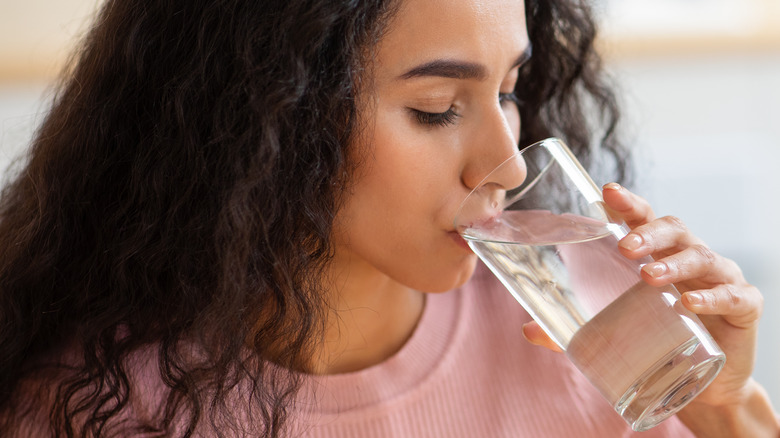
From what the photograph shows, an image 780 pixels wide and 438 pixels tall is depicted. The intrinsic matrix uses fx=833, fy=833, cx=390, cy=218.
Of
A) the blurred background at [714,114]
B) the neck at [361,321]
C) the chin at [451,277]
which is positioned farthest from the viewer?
the blurred background at [714,114]

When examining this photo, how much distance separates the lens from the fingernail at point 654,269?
2.55 ft

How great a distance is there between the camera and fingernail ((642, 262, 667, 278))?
0.78m

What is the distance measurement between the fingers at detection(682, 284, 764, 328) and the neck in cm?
43

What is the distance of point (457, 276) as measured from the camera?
99 centimetres

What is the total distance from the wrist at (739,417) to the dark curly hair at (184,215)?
49cm

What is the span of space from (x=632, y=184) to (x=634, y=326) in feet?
2.15

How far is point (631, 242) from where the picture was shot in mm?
795

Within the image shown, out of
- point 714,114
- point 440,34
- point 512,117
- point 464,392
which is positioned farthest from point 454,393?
point 714,114

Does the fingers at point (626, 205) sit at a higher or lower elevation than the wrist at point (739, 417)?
higher

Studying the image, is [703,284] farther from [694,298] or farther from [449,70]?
[449,70]

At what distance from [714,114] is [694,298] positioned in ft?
5.31

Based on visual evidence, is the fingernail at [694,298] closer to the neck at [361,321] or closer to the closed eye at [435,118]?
the closed eye at [435,118]

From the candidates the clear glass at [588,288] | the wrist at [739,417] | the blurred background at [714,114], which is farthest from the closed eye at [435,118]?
the blurred background at [714,114]

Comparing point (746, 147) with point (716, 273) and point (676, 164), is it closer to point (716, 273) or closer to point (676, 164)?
point (676, 164)
